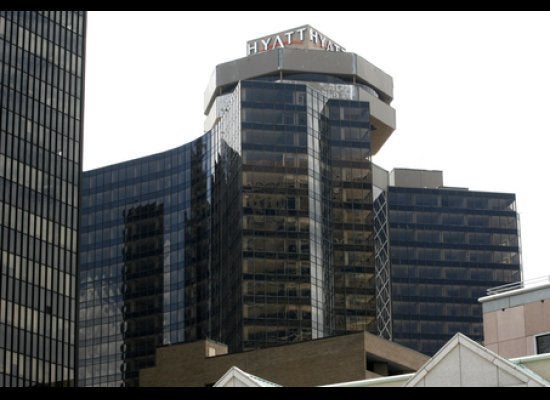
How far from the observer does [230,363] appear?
111750mm

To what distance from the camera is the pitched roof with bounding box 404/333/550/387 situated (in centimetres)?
3591

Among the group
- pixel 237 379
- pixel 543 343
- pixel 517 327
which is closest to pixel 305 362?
pixel 517 327

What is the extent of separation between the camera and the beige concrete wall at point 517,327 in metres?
71.9

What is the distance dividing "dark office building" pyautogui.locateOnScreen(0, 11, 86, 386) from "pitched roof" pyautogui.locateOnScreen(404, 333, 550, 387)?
107103 mm

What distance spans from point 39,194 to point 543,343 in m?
91.3

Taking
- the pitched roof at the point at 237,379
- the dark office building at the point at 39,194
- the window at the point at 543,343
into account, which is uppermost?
the dark office building at the point at 39,194

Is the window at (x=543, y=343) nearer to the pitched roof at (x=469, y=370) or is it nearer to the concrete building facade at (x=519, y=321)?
the concrete building facade at (x=519, y=321)

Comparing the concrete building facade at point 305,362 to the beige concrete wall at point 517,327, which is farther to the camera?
the concrete building facade at point 305,362

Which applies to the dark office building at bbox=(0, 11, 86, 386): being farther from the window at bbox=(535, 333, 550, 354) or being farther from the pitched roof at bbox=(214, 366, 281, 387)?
the pitched roof at bbox=(214, 366, 281, 387)

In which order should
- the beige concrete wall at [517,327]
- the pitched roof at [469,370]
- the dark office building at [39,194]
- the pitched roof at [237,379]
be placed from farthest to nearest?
the dark office building at [39,194] → the beige concrete wall at [517,327] → the pitched roof at [237,379] → the pitched roof at [469,370]

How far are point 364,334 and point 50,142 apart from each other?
62.9 m

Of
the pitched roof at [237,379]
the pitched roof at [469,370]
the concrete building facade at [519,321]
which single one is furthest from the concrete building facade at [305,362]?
the pitched roof at [237,379]

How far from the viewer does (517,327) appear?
73312mm

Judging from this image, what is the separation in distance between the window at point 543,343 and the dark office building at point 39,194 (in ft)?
264
